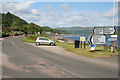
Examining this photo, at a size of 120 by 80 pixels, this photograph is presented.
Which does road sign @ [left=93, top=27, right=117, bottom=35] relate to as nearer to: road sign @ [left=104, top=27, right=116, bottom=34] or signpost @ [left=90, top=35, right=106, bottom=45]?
road sign @ [left=104, top=27, right=116, bottom=34]

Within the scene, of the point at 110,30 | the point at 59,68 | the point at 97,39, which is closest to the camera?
the point at 59,68

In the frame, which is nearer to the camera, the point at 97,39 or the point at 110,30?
the point at 97,39

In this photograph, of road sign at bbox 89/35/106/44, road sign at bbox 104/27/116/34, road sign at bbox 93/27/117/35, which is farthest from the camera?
road sign at bbox 93/27/117/35

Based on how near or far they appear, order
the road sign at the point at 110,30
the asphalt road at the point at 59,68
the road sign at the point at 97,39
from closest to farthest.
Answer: the asphalt road at the point at 59,68, the road sign at the point at 97,39, the road sign at the point at 110,30

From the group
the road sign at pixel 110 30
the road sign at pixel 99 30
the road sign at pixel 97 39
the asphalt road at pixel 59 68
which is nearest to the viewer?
the asphalt road at pixel 59 68

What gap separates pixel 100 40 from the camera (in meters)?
21.5

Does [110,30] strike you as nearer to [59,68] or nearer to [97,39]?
[97,39]

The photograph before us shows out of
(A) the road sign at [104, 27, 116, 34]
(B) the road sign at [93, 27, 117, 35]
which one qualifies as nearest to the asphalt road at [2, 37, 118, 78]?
(A) the road sign at [104, 27, 116, 34]

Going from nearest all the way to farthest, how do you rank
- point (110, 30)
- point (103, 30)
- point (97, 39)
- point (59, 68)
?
point (59, 68), point (97, 39), point (110, 30), point (103, 30)

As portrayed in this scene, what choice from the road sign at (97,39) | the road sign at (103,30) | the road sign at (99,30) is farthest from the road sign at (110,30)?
the road sign at (97,39)

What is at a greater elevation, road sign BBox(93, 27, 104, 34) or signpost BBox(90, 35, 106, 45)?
road sign BBox(93, 27, 104, 34)

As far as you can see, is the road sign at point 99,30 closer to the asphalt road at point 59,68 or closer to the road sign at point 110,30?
the road sign at point 110,30

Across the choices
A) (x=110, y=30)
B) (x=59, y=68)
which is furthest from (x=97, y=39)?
(x=59, y=68)

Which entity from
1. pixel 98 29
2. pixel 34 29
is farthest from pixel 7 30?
pixel 98 29
